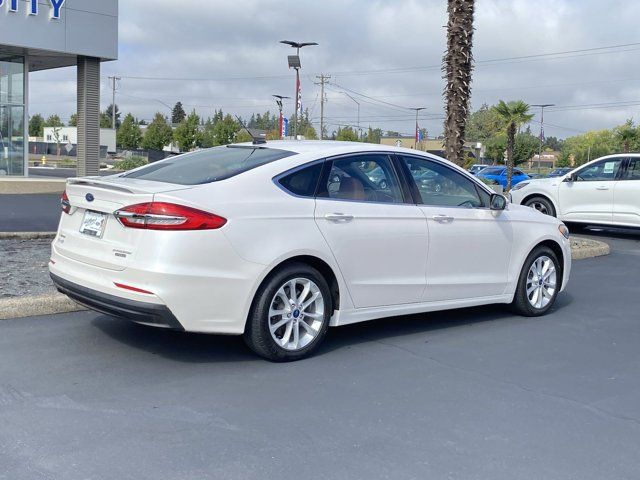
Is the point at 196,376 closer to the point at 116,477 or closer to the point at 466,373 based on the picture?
the point at 116,477

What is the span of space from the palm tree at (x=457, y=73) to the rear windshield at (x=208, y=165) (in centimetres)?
806

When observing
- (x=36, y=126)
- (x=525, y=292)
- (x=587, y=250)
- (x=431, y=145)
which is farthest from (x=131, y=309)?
(x=36, y=126)

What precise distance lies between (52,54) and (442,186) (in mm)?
18741

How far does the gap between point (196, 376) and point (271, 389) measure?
1.84 feet

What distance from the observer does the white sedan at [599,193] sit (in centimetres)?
1395

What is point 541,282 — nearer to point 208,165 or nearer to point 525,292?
point 525,292

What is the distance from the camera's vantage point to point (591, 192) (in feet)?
47.2

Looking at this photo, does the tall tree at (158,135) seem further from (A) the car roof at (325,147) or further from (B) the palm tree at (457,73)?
(A) the car roof at (325,147)

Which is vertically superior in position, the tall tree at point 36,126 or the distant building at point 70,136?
the tall tree at point 36,126

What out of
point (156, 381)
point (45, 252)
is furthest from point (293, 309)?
point (45, 252)

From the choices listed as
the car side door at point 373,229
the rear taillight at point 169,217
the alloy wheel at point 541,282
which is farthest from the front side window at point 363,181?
the alloy wheel at point 541,282

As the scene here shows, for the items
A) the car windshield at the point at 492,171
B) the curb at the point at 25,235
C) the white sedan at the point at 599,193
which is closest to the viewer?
the curb at the point at 25,235

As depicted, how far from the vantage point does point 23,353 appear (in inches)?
203

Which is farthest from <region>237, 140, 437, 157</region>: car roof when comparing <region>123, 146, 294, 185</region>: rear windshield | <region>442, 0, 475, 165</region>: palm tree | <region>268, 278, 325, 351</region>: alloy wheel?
<region>442, 0, 475, 165</region>: palm tree
